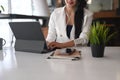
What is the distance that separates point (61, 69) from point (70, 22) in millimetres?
1400

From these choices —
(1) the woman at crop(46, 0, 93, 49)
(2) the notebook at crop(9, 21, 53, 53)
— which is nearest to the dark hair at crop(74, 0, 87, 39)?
(1) the woman at crop(46, 0, 93, 49)

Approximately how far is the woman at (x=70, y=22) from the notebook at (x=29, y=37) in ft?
1.87

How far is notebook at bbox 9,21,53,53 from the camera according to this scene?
1.60m

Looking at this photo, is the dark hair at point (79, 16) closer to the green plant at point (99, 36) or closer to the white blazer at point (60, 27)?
the white blazer at point (60, 27)

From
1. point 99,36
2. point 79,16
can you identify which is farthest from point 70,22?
point 99,36

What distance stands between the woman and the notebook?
1.87 feet

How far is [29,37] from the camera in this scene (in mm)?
1702

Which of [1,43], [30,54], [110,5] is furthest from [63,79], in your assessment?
[110,5]

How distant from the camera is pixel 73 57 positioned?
4.57 ft

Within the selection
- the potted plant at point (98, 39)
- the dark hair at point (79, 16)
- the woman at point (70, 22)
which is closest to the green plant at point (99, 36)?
the potted plant at point (98, 39)

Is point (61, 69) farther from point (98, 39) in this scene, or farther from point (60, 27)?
point (60, 27)

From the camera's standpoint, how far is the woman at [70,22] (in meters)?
2.37

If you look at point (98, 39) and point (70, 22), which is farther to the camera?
point (70, 22)

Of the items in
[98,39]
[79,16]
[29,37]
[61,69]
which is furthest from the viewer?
[79,16]
